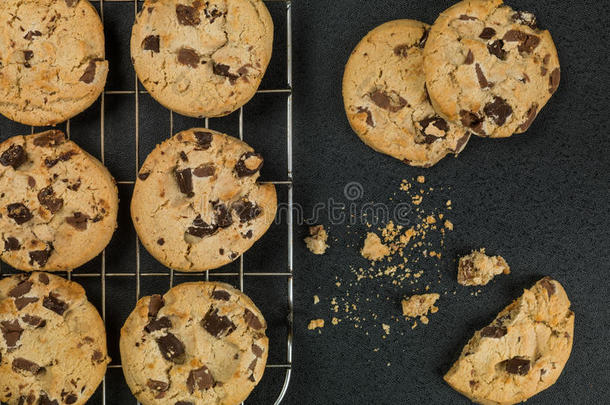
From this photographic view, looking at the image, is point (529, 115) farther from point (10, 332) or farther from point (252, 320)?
point (10, 332)

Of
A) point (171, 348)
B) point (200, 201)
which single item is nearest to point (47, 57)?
point (200, 201)

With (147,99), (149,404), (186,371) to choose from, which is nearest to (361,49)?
(147,99)

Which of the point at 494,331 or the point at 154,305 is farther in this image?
the point at 494,331

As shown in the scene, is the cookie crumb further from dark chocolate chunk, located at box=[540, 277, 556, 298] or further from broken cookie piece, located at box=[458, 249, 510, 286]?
dark chocolate chunk, located at box=[540, 277, 556, 298]

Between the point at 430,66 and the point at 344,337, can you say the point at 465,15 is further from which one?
the point at 344,337

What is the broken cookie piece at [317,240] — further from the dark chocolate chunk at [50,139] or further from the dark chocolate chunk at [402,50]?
the dark chocolate chunk at [50,139]

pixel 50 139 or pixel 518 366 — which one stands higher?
pixel 50 139
